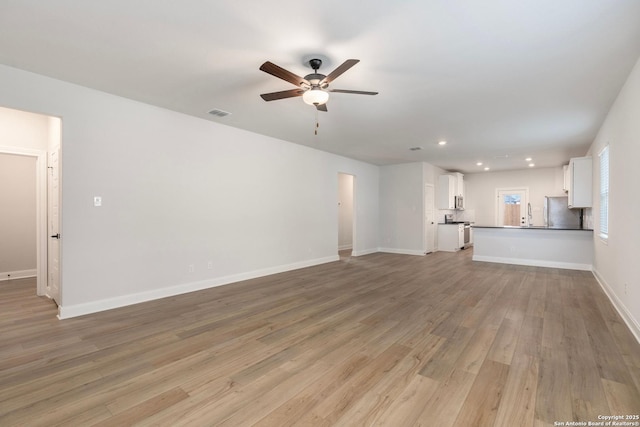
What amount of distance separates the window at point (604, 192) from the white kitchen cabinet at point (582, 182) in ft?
3.58

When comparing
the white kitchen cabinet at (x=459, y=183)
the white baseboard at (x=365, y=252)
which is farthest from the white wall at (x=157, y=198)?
the white kitchen cabinet at (x=459, y=183)

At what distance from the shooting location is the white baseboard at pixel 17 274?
5.34 m

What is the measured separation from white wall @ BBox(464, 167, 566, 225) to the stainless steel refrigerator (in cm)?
213

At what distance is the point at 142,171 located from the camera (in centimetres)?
409

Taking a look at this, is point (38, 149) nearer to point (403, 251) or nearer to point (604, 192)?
point (403, 251)

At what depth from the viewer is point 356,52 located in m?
2.74

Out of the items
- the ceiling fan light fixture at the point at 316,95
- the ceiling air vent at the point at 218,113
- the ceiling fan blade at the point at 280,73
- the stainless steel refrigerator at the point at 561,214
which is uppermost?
the ceiling air vent at the point at 218,113

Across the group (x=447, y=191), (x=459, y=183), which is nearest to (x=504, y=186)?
(x=459, y=183)

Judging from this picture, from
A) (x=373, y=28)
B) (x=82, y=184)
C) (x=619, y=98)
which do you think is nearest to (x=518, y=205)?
(x=619, y=98)

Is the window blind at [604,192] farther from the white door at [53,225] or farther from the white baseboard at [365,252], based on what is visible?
the white door at [53,225]

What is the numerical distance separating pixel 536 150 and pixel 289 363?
744 cm

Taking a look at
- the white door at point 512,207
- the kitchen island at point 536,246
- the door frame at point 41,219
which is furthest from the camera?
the white door at point 512,207

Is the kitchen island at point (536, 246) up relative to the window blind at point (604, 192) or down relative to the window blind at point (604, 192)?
down

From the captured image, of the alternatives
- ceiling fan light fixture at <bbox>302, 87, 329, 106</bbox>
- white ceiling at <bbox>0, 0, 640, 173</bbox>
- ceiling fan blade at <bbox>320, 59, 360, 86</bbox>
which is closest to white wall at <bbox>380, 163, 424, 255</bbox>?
white ceiling at <bbox>0, 0, 640, 173</bbox>
